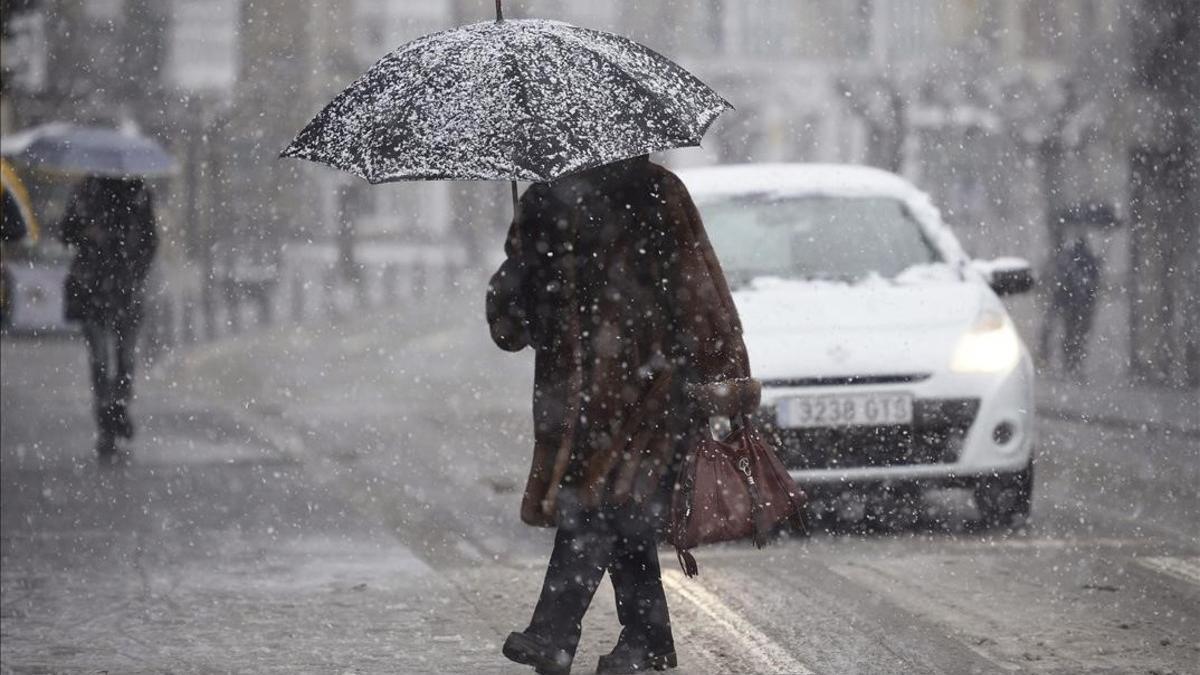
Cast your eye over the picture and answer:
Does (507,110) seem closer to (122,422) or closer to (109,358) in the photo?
(122,422)

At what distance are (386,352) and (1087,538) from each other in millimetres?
14784

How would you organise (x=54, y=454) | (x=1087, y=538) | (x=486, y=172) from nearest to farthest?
(x=486, y=172) → (x=1087, y=538) → (x=54, y=454)

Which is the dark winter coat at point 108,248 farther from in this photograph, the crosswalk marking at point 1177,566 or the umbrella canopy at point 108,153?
the crosswalk marking at point 1177,566

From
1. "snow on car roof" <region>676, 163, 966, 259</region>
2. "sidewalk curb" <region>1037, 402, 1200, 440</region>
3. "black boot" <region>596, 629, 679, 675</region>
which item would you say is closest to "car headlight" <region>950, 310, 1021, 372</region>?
"snow on car roof" <region>676, 163, 966, 259</region>

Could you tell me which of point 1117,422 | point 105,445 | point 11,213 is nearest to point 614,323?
point 11,213

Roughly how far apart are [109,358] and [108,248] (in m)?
0.63

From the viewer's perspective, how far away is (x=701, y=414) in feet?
16.1

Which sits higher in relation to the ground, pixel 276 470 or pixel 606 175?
pixel 606 175

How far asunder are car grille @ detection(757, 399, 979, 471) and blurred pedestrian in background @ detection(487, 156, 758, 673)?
2.79m

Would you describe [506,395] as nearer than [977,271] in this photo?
No

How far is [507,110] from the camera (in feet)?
15.4

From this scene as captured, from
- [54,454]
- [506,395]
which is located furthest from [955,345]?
[506,395]

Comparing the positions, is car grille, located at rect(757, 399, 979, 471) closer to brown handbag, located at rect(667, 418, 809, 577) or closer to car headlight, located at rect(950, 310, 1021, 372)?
car headlight, located at rect(950, 310, 1021, 372)

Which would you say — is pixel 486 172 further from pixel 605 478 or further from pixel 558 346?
pixel 605 478
